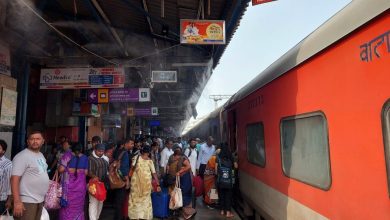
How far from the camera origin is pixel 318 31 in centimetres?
332

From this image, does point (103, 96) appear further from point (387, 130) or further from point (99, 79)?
point (387, 130)

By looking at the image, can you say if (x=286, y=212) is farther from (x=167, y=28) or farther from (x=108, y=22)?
(x=108, y=22)

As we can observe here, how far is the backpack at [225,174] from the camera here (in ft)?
22.3

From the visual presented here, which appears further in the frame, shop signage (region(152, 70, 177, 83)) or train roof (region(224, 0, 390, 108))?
shop signage (region(152, 70, 177, 83))

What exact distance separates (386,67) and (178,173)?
4.78m

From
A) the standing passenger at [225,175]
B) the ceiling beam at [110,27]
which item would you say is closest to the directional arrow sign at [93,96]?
the ceiling beam at [110,27]

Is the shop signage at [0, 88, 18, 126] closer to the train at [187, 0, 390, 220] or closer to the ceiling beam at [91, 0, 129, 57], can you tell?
the ceiling beam at [91, 0, 129, 57]

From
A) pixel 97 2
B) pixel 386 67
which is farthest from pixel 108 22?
pixel 386 67

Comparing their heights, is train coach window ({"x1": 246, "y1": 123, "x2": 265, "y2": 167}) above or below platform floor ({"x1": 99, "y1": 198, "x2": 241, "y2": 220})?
above

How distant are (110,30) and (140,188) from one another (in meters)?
4.00

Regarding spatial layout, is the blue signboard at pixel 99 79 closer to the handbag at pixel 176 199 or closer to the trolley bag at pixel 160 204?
the trolley bag at pixel 160 204

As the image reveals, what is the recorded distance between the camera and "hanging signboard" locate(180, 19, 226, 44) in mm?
6777

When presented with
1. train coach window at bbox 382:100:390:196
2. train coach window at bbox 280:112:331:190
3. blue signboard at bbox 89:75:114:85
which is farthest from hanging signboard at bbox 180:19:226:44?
train coach window at bbox 382:100:390:196

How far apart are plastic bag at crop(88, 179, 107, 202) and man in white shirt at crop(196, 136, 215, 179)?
3.93 m
